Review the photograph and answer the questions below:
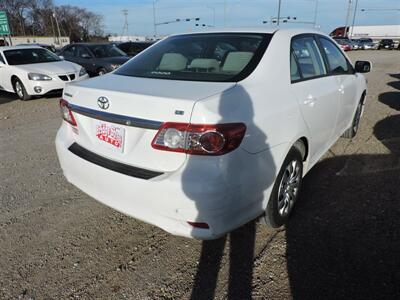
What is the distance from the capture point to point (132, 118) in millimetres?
2275

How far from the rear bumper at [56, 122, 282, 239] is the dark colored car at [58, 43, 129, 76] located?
950 cm

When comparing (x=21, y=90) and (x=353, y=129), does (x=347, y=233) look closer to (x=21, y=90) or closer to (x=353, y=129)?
(x=353, y=129)

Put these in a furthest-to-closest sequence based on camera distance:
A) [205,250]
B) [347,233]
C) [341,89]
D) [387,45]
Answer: [387,45], [341,89], [347,233], [205,250]

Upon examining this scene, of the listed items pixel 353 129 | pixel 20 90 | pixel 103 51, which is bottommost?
pixel 20 90

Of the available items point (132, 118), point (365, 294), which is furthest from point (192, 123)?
point (365, 294)

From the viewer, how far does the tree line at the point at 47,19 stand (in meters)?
79.2

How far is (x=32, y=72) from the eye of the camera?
29.7 ft

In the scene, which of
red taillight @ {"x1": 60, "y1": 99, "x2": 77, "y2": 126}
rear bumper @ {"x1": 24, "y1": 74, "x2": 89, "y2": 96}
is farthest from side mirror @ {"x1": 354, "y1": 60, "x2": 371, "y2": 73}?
rear bumper @ {"x1": 24, "y1": 74, "x2": 89, "y2": 96}

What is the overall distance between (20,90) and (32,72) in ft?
2.53

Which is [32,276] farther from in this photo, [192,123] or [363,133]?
[363,133]

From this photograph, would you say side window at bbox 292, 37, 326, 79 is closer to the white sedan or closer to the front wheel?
the white sedan

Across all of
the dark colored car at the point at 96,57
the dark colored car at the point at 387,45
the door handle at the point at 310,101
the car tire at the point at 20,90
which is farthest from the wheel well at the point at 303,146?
the dark colored car at the point at 387,45

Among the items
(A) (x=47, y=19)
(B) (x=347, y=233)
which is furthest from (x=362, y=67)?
(A) (x=47, y=19)

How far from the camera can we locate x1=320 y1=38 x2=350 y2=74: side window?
391cm
